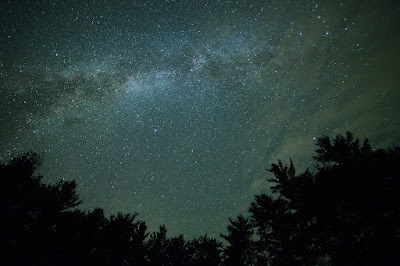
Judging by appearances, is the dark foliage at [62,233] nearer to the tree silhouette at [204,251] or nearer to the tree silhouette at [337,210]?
the tree silhouette at [204,251]

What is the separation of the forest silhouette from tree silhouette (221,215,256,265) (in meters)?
0.07

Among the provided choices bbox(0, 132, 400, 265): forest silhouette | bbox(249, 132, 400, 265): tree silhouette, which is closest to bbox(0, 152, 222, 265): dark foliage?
bbox(0, 132, 400, 265): forest silhouette

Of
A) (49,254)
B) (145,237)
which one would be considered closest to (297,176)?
(145,237)

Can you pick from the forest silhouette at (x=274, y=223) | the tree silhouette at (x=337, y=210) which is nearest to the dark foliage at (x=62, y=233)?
the forest silhouette at (x=274, y=223)

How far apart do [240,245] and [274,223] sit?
3.46 metres

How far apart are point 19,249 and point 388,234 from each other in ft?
63.6

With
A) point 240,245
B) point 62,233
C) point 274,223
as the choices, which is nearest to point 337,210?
point 274,223

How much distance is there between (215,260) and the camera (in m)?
17.4

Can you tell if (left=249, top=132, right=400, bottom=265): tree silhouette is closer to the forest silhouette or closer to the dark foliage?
the forest silhouette

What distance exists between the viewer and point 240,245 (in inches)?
706

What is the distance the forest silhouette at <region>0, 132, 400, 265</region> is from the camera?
41.3 feet

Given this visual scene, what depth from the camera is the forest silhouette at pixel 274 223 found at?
1258cm

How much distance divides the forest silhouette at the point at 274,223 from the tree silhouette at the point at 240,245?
0.23 feet

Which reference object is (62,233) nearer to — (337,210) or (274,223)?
(274,223)
